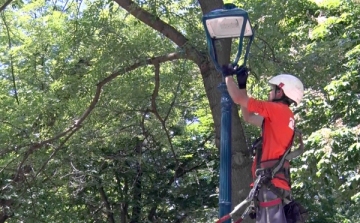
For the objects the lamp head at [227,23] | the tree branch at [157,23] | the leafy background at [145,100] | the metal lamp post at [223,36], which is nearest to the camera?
the metal lamp post at [223,36]

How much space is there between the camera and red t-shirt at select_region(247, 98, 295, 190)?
14.8 feet

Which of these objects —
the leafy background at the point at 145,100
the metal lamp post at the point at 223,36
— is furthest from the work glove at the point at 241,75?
the leafy background at the point at 145,100

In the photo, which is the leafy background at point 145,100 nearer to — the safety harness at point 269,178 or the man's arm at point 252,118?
the man's arm at point 252,118

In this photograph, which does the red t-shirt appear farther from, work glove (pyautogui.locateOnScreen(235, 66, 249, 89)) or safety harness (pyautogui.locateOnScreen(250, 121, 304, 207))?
work glove (pyautogui.locateOnScreen(235, 66, 249, 89))

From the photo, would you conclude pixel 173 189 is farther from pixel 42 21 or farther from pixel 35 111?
pixel 35 111

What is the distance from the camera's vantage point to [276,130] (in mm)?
4574

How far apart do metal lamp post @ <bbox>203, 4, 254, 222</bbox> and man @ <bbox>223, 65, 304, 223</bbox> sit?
225 millimetres

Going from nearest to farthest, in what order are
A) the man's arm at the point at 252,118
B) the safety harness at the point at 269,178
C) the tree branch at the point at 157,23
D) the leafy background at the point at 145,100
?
the safety harness at the point at 269,178, the man's arm at the point at 252,118, the tree branch at the point at 157,23, the leafy background at the point at 145,100

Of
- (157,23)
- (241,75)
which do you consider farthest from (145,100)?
(241,75)

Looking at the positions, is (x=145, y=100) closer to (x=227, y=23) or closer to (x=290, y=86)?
(x=227, y=23)

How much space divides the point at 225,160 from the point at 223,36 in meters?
1.04

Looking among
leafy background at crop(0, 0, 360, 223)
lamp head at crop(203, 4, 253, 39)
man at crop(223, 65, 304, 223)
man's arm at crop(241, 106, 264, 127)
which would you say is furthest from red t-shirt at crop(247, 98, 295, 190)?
leafy background at crop(0, 0, 360, 223)

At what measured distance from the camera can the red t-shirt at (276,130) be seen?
4.51m

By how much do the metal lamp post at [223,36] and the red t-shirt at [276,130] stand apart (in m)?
0.30
